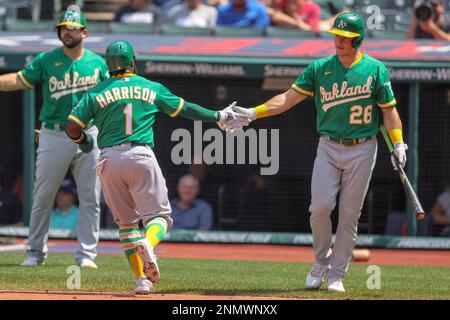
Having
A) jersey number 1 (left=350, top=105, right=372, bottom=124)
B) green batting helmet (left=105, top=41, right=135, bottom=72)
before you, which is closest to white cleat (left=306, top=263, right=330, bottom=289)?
jersey number 1 (left=350, top=105, right=372, bottom=124)

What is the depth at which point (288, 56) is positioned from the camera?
38.0 ft

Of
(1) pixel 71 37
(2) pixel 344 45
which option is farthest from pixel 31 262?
(2) pixel 344 45

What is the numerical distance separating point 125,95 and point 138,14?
708cm

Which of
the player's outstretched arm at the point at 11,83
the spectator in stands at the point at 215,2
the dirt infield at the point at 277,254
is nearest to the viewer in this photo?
the player's outstretched arm at the point at 11,83

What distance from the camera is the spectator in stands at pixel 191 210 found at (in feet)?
39.0

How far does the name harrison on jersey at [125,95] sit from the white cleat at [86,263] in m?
2.36

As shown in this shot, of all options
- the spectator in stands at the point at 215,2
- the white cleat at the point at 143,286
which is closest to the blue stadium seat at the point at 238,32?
the spectator in stands at the point at 215,2

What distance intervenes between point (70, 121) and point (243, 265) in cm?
340

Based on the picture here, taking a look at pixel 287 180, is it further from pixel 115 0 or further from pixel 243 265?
pixel 115 0

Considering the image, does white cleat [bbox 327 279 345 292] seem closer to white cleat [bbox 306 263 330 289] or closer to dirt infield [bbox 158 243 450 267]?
white cleat [bbox 306 263 330 289]

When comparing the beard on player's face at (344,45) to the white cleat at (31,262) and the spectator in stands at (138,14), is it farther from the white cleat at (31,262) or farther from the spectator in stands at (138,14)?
the spectator in stands at (138,14)

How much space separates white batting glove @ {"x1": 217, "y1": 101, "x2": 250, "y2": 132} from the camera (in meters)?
6.99

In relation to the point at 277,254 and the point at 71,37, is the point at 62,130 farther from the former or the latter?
the point at 277,254

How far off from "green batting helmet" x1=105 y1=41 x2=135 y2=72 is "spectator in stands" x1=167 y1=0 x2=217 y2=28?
6.72 metres
